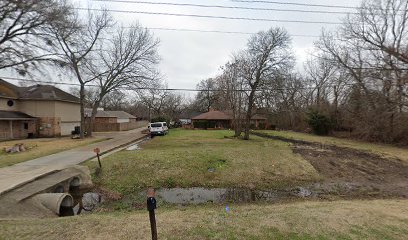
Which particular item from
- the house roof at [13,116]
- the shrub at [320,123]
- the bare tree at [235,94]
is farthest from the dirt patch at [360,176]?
the house roof at [13,116]

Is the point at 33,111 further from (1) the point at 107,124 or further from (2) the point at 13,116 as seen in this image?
(1) the point at 107,124

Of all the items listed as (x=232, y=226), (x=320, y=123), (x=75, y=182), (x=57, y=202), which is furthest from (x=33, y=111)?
(x=320, y=123)

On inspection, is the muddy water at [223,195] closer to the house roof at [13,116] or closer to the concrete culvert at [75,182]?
the concrete culvert at [75,182]

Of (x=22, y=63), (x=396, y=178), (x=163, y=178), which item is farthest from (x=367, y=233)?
(x=22, y=63)

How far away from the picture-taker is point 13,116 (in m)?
27.5

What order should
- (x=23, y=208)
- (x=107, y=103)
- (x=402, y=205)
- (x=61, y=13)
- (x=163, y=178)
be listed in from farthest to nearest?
(x=107, y=103)
(x=61, y=13)
(x=163, y=178)
(x=402, y=205)
(x=23, y=208)

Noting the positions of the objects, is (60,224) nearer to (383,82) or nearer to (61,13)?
(61,13)

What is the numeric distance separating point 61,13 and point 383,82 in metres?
28.9

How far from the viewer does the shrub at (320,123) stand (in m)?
35.5

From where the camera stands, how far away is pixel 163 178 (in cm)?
1121

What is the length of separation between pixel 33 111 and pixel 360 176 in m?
33.9

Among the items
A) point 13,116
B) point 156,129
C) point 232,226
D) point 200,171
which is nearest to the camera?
point 232,226

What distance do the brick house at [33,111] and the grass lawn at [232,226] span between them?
27.7 meters

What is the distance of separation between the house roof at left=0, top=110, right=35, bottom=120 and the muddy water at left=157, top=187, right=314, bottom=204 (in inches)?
990
